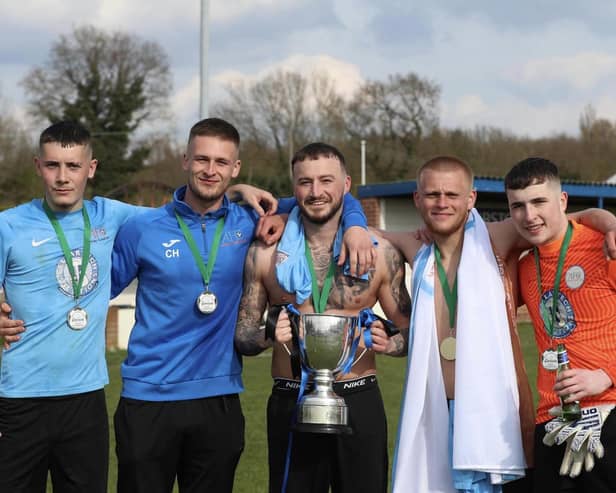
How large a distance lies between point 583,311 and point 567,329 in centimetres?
12

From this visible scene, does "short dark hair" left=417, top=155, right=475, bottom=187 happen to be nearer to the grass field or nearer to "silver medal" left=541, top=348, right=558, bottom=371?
"silver medal" left=541, top=348, right=558, bottom=371

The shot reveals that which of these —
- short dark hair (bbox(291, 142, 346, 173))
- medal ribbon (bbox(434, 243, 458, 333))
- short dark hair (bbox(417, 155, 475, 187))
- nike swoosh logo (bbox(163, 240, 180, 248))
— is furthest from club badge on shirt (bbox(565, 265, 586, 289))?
nike swoosh logo (bbox(163, 240, 180, 248))

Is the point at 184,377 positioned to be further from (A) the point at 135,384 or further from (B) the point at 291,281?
(B) the point at 291,281

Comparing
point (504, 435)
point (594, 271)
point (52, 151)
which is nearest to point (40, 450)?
point (52, 151)

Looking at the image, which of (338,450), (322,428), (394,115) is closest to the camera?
(322,428)

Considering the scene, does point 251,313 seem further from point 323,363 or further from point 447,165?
point 447,165

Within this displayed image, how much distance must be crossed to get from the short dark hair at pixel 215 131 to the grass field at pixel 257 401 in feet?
12.6

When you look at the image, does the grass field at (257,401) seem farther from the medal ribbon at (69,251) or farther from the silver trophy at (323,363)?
the medal ribbon at (69,251)

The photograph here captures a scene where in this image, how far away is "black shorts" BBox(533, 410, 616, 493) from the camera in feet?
13.0

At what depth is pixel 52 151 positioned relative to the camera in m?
4.56

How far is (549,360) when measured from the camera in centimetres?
408

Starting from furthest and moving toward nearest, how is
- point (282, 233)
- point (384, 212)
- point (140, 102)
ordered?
point (140, 102) < point (384, 212) < point (282, 233)

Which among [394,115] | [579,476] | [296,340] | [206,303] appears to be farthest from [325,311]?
[394,115]

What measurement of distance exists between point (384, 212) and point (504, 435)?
20599 millimetres
